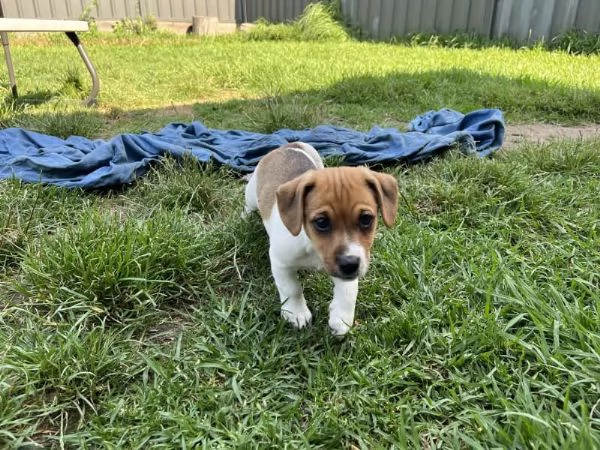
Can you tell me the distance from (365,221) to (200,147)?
2652 mm

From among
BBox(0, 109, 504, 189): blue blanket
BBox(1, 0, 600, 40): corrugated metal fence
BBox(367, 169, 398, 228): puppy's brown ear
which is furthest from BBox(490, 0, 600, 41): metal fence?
BBox(367, 169, 398, 228): puppy's brown ear

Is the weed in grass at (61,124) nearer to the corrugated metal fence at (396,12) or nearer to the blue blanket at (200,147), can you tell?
the blue blanket at (200,147)

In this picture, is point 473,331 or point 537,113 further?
point 537,113

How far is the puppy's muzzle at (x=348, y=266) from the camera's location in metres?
2.17

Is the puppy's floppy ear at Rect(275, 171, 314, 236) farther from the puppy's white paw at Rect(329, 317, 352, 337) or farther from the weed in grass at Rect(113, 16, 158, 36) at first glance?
the weed in grass at Rect(113, 16, 158, 36)

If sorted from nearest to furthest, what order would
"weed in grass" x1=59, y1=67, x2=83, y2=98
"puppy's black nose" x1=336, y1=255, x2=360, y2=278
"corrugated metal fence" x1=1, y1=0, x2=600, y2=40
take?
1. "puppy's black nose" x1=336, y1=255, x2=360, y2=278
2. "weed in grass" x1=59, y1=67, x2=83, y2=98
3. "corrugated metal fence" x1=1, y1=0, x2=600, y2=40

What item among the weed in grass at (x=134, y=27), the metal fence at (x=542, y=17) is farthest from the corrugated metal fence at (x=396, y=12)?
the weed in grass at (x=134, y=27)

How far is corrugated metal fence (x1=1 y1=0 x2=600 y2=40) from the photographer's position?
1046cm

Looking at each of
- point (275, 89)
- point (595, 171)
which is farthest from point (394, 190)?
point (275, 89)

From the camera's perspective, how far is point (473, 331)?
235cm

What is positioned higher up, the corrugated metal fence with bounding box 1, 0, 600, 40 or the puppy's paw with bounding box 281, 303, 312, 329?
the corrugated metal fence with bounding box 1, 0, 600, 40

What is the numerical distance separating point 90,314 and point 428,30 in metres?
12.1

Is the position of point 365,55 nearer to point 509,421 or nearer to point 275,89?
point 275,89

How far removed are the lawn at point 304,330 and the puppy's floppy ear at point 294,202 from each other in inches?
22.4
